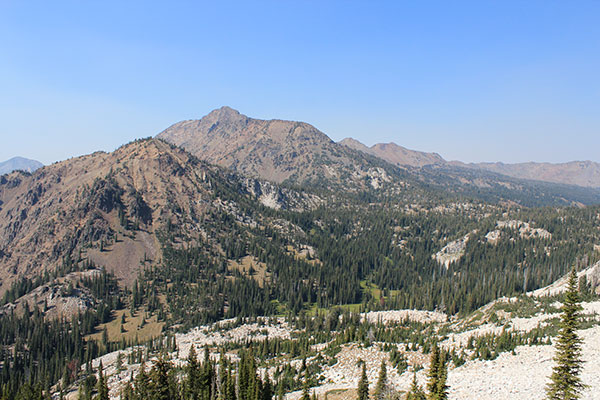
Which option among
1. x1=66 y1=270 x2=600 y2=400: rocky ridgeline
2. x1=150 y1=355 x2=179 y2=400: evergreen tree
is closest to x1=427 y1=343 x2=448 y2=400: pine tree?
x1=66 y1=270 x2=600 y2=400: rocky ridgeline

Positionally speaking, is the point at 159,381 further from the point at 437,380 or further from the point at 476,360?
the point at 476,360

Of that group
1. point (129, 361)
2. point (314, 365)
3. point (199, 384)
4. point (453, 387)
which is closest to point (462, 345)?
point (453, 387)

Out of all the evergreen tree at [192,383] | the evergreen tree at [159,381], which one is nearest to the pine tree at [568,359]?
the evergreen tree at [159,381]

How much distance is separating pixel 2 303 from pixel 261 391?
6597 inches

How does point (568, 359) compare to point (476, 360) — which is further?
point (476, 360)

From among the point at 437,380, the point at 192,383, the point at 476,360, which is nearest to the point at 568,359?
the point at 437,380

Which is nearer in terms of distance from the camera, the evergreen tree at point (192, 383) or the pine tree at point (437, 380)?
the pine tree at point (437, 380)

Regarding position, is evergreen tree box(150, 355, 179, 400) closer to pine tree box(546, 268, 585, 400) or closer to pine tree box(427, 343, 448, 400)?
pine tree box(427, 343, 448, 400)

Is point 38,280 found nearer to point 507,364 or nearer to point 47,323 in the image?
point 47,323

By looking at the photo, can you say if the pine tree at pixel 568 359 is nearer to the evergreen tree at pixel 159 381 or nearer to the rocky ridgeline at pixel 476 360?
the rocky ridgeline at pixel 476 360

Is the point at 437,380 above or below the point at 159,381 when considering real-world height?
above

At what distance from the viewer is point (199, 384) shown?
7331 centimetres

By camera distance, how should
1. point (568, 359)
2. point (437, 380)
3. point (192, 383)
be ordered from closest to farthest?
point (568, 359)
point (437, 380)
point (192, 383)

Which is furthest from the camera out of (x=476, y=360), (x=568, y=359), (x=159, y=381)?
(x=476, y=360)
